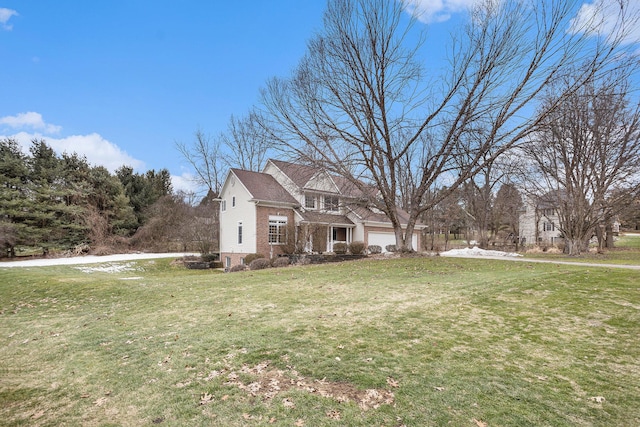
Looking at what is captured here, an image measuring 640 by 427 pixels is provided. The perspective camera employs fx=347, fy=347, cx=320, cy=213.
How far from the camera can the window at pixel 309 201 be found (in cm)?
2589

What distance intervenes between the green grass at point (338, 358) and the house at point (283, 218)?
44.8 ft

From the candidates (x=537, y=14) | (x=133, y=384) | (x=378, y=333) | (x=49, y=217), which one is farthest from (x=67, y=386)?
(x=49, y=217)

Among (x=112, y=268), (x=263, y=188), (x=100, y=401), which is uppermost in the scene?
(x=263, y=188)

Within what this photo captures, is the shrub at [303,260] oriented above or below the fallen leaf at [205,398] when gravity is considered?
above

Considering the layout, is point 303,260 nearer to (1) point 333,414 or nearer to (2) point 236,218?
(2) point 236,218

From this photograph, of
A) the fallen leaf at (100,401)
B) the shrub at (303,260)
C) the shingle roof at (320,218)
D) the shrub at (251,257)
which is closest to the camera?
the fallen leaf at (100,401)

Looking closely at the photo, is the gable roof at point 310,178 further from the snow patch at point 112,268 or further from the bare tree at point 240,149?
the snow patch at point 112,268

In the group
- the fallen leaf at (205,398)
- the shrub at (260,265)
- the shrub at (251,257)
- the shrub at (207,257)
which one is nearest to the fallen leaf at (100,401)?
the fallen leaf at (205,398)

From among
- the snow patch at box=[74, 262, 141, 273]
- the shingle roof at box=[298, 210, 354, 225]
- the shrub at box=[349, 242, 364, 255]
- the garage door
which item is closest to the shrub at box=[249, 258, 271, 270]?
the shingle roof at box=[298, 210, 354, 225]

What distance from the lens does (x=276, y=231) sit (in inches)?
947

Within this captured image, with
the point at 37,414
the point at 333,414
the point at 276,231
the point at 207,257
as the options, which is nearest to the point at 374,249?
the point at 276,231

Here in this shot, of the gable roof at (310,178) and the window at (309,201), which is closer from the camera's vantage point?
the gable roof at (310,178)

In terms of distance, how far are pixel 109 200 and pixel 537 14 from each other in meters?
33.8

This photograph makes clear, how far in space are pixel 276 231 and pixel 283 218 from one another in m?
1.09
